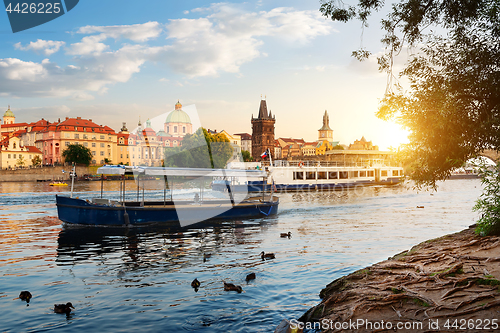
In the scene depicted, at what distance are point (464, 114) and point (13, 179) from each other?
107628 mm

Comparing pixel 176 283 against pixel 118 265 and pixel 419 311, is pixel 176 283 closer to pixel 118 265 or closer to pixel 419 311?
pixel 118 265

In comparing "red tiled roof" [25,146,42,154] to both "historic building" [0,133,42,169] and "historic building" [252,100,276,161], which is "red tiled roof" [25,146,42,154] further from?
"historic building" [252,100,276,161]

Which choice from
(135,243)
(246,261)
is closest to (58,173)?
(135,243)

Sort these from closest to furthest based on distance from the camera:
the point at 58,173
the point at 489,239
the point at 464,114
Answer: the point at 489,239 < the point at 464,114 < the point at 58,173

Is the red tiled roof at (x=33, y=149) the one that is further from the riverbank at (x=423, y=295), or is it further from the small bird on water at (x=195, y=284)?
the riverbank at (x=423, y=295)

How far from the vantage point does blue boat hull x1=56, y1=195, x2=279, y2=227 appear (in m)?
23.5

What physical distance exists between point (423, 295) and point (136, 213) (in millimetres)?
19618

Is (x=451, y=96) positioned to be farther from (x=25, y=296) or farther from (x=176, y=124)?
(x=176, y=124)

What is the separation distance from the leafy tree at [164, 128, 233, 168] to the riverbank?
274 ft

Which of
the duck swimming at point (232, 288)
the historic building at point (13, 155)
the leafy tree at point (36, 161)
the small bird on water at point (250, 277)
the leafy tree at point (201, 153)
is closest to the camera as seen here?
the duck swimming at point (232, 288)

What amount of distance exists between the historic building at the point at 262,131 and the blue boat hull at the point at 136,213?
152m

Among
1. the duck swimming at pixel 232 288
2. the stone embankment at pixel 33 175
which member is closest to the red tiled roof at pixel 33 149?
the stone embankment at pixel 33 175

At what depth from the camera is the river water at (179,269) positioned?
9.88 metres

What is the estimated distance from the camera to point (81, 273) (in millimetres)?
14117
